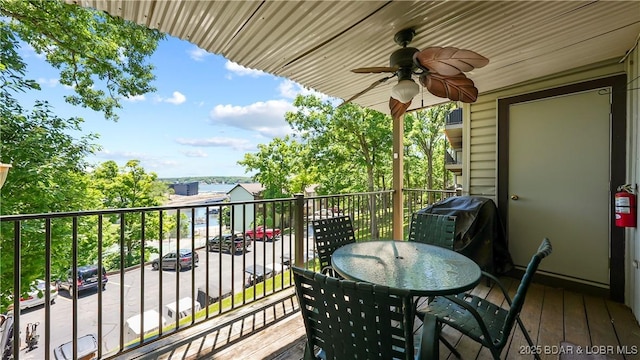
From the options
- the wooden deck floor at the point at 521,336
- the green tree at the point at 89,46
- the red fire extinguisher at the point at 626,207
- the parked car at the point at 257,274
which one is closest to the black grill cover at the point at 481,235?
the wooden deck floor at the point at 521,336

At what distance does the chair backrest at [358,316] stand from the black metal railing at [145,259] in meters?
1.14

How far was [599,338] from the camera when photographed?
80.4 inches

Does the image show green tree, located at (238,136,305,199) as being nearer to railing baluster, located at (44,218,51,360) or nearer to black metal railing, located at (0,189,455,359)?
black metal railing, located at (0,189,455,359)

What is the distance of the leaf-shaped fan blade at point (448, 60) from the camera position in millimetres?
1759

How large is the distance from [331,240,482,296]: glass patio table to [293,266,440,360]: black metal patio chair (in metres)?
0.35

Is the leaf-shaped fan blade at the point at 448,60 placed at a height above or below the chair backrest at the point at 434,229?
above

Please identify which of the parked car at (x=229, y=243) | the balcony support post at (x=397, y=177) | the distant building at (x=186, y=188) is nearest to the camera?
the parked car at (x=229, y=243)

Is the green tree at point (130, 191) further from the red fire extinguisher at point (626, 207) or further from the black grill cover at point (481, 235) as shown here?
the red fire extinguisher at point (626, 207)

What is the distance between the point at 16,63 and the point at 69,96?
1578 mm

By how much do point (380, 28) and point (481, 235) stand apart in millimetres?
2479

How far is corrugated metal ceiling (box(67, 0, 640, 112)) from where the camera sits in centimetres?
185

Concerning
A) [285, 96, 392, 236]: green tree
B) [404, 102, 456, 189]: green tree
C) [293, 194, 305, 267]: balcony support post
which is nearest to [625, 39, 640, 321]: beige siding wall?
[293, 194, 305, 267]: balcony support post

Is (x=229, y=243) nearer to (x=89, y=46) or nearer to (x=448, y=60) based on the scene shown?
(x=448, y=60)

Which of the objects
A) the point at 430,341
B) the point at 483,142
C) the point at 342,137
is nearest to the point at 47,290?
the point at 430,341
